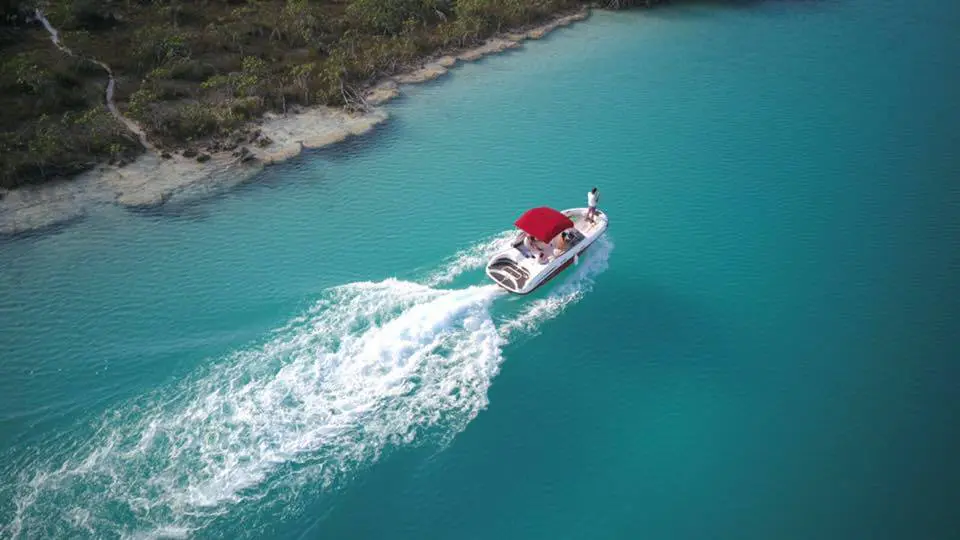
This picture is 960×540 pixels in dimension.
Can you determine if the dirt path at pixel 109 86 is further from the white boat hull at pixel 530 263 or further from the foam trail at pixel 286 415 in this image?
the white boat hull at pixel 530 263

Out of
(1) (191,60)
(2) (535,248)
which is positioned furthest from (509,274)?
(1) (191,60)

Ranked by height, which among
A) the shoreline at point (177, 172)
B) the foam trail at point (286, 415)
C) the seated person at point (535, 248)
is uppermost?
the shoreline at point (177, 172)

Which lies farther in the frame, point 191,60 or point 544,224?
point 191,60

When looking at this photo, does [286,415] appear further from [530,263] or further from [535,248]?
[535,248]

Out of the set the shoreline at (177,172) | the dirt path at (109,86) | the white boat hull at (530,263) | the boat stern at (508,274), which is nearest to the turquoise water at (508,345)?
the boat stern at (508,274)

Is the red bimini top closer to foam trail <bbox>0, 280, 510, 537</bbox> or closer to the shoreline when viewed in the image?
foam trail <bbox>0, 280, 510, 537</bbox>
